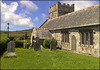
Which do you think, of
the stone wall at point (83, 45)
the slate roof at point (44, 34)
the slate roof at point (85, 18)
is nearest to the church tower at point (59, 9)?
the slate roof at point (44, 34)

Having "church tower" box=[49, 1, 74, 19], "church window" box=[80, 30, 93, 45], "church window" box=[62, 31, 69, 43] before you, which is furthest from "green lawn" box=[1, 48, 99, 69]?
"church tower" box=[49, 1, 74, 19]

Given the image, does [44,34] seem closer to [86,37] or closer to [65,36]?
[65,36]

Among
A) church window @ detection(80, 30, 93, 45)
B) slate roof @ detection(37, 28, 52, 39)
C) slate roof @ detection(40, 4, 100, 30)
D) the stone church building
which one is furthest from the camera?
slate roof @ detection(37, 28, 52, 39)

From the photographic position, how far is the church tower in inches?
1195

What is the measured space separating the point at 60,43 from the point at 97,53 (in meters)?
7.67

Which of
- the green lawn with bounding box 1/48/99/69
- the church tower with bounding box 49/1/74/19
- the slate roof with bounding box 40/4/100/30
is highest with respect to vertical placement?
the church tower with bounding box 49/1/74/19

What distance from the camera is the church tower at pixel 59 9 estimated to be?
99.6 feet

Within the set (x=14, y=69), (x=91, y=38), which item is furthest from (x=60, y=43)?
(x=14, y=69)

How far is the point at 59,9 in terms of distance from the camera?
1204 inches

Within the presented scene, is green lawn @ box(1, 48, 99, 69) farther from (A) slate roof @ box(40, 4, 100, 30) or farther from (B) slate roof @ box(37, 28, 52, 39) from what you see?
(B) slate roof @ box(37, 28, 52, 39)

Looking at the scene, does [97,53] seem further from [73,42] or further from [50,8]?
[50,8]

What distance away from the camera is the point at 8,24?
1535 inches

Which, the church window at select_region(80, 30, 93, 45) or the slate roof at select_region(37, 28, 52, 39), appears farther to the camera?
the slate roof at select_region(37, 28, 52, 39)

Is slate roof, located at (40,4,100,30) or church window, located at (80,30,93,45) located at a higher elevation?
slate roof, located at (40,4,100,30)
